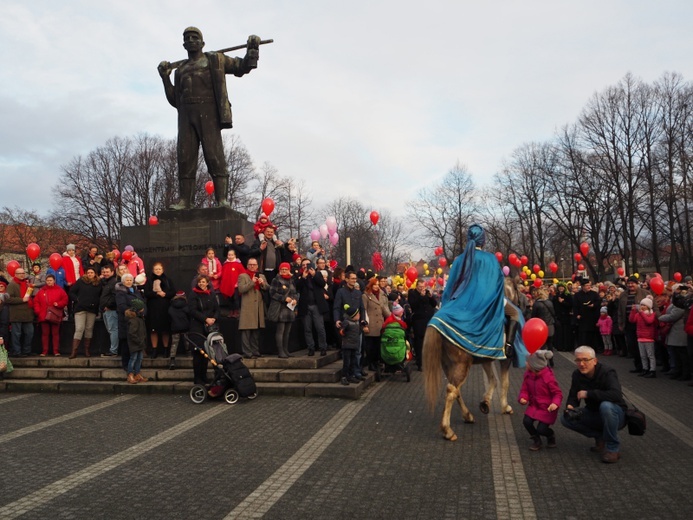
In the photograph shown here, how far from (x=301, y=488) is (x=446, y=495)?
1.15 metres

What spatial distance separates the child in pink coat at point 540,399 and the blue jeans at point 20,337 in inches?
358

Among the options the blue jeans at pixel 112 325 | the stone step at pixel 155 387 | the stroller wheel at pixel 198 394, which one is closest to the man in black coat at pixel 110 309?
the blue jeans at pixel 112 325

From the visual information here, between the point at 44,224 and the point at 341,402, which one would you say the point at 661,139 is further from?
the point at 44,224

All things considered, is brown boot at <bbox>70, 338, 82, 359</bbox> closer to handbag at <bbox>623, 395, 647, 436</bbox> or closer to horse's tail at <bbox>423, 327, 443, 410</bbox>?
horse's tail at <bbox>423, 327, 443, 410</bbox>

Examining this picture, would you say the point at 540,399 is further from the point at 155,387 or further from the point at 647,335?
the point at 647,335

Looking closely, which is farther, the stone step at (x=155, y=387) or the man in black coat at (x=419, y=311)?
the man in black coat at (x=419, y=311)

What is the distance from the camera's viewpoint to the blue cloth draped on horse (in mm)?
6293

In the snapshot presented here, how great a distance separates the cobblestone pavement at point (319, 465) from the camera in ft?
14.1

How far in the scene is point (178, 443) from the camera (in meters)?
6.22

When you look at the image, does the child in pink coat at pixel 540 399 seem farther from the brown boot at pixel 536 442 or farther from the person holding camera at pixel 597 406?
the person holding camera at pixel 597 406

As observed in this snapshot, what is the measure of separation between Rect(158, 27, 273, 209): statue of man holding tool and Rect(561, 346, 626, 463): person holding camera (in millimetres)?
8761

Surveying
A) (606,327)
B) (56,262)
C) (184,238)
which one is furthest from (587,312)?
(56,262)

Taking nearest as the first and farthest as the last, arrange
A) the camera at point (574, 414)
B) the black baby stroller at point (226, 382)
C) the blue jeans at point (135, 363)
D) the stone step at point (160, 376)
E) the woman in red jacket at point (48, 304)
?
1. the camera at point (574, 414)
2. the black baby stroller at point (226, 382)
3. the stone step at point (160, 376)
4. the blue jeans at point (135, 363)
5. the woman in red jacket at point (48, 304)

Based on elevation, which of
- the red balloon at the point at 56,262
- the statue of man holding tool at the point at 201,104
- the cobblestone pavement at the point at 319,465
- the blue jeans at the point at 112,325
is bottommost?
the cobblestone pavement at the point at 319,465
